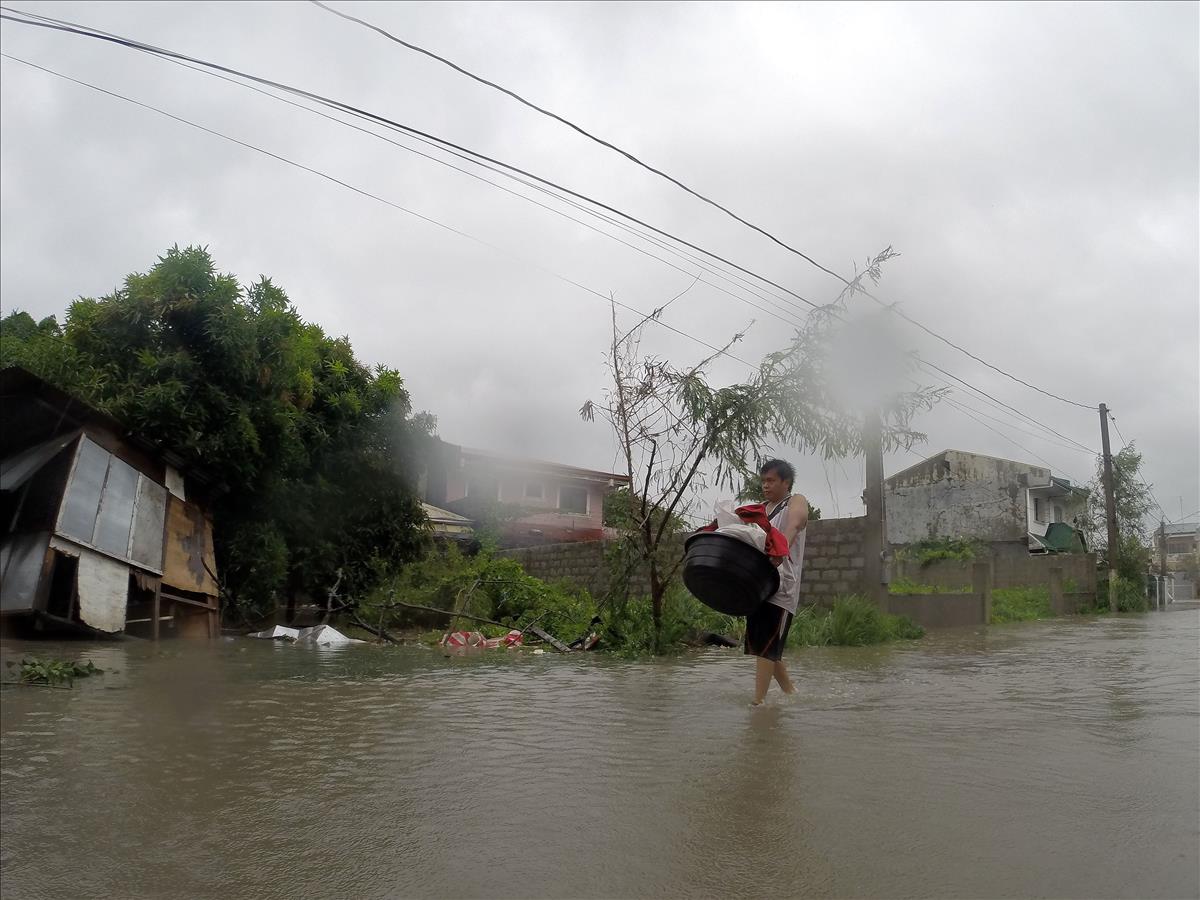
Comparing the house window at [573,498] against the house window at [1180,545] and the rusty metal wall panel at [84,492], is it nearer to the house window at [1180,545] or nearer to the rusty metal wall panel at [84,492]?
the rusty metal wall panel at [84,492]

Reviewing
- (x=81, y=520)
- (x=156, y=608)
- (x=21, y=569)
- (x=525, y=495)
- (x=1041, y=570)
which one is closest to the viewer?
(x=21, y=569)

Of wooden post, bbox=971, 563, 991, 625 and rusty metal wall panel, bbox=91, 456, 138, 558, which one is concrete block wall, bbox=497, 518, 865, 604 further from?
rusty metal wall panel, bbox=91, 456, 138, 558

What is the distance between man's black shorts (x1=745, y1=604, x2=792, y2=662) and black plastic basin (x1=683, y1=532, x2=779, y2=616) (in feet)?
Answer: 0.40

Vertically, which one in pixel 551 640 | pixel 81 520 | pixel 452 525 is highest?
pixel 452 525

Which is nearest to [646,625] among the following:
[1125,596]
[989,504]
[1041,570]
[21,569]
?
[21,569]

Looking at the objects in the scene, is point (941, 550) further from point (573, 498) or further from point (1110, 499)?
point (573, 498)

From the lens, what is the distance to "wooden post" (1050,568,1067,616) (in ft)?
76.1

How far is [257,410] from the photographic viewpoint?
1401cm

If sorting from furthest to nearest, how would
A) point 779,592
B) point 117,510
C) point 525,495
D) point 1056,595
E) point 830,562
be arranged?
1. point 525,495
2. point 1056,595
3. point 830,562
4. point 117,510
5. point 779,592

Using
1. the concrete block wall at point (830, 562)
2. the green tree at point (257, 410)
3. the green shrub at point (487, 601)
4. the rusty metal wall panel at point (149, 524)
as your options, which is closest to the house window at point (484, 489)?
the green tree at point (257, 410)

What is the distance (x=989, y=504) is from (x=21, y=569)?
41.1 meters

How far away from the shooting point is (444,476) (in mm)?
36188

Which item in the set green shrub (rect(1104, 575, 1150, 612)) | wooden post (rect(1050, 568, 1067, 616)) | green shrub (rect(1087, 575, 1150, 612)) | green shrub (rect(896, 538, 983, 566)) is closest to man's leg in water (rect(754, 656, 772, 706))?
green shrub (rect(896, 538, 983, 566))

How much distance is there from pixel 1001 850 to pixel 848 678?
15.4 feet
